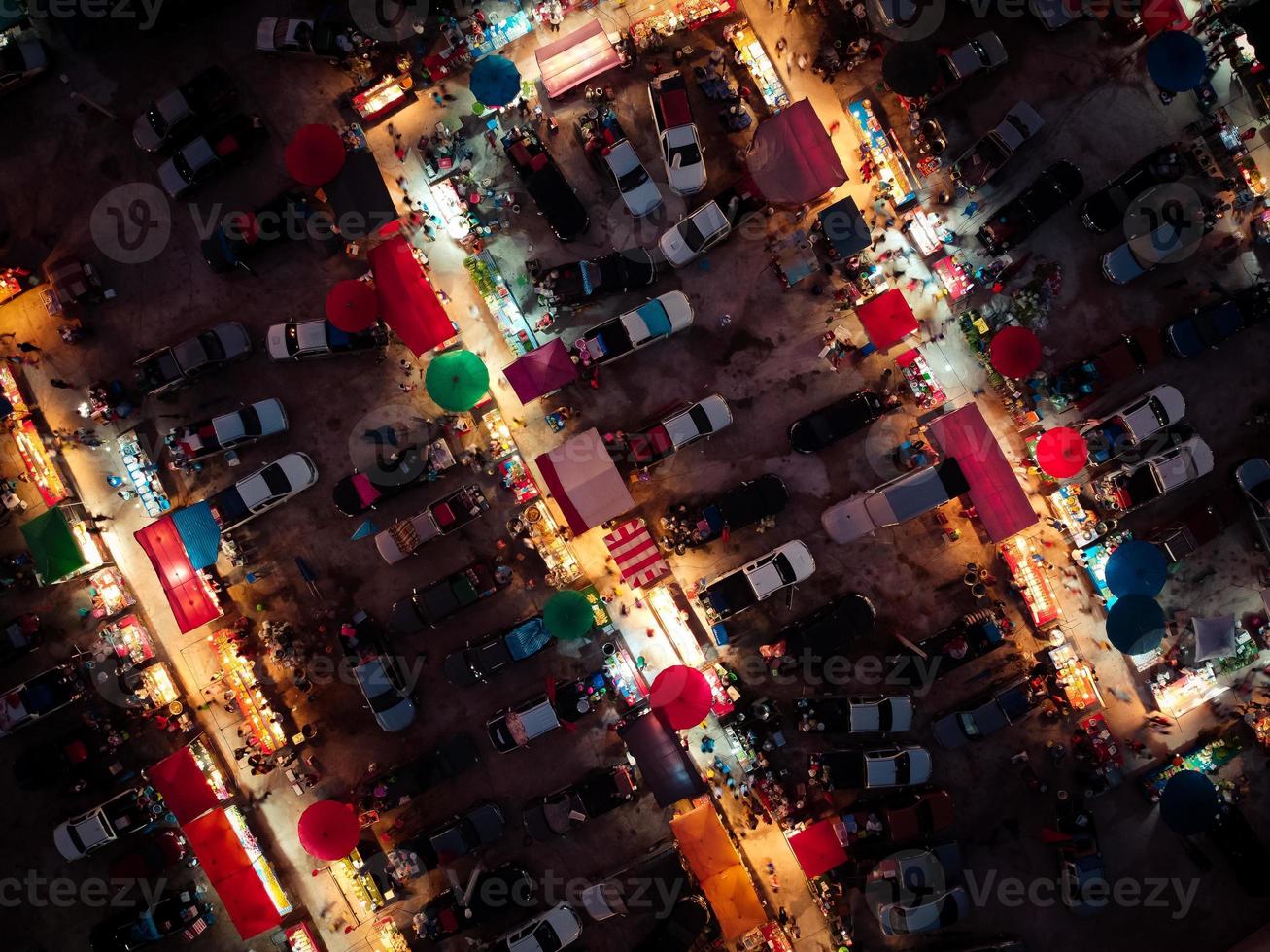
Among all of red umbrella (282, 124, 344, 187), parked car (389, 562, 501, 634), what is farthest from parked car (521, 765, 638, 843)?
red umbrella (282, 124, 344, 187)

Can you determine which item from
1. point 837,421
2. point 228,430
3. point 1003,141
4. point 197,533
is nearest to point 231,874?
point 197,533

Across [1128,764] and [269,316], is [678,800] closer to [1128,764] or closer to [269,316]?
[1128,764]

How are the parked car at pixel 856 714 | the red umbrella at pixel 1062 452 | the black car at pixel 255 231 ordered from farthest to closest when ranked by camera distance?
the black car at pixel 255 231 → the parked car at pixel 856 714 → the red umbrella at pixel 1062 452

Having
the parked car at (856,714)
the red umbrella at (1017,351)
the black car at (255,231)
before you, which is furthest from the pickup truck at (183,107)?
the parked car at (856,714)

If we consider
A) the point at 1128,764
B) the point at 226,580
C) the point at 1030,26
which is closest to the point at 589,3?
the point at 1030,26

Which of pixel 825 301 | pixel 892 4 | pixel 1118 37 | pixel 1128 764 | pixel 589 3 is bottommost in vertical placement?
pixel 1128 764

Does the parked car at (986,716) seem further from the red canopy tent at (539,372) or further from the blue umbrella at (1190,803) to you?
the red canopy tent at (539,372)
